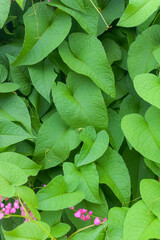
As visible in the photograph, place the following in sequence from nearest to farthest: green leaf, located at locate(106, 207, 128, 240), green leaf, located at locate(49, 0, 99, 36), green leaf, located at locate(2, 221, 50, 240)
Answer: green leaf, located at locate(2, 221, 50, 240)
green leaf, located at locate(106, 207, 128, 240)
green leaf, located at locate(49, 0, 99, 36)

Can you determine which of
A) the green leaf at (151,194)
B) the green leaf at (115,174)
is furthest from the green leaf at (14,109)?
the green leaf at (151,194)

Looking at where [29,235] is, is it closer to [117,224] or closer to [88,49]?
[117,224]

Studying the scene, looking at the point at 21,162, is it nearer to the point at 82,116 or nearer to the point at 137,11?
the point at 82,116

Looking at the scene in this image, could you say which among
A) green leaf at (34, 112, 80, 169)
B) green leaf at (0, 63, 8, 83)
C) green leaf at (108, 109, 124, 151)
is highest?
green leaf at (0, 63, 8, 83)

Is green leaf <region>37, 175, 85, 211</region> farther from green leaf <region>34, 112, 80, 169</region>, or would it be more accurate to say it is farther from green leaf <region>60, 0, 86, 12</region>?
green leaf <region>60, 0, 86, 12</region>

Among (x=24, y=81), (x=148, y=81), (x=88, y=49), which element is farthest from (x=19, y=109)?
(x=148, y=81)

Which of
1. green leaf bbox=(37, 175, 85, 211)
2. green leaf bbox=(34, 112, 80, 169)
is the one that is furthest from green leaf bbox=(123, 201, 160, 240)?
green leaf bbox=(34, 112, 80, 169)

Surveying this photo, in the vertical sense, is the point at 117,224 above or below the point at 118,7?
below

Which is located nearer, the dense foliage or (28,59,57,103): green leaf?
the dense foliage
